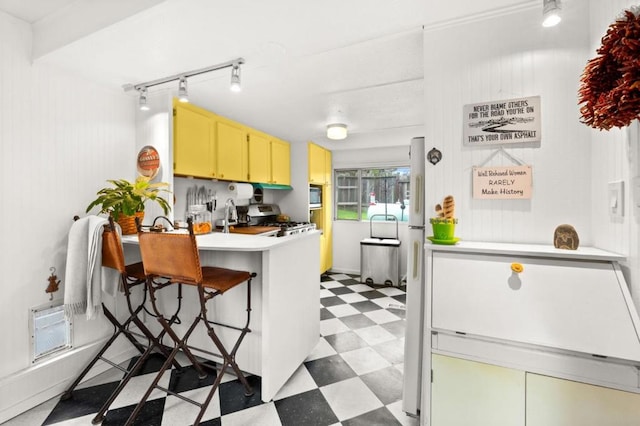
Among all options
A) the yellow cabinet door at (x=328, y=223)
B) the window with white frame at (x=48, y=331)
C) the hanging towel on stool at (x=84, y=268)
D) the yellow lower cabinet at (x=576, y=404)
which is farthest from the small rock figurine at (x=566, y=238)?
the yellow cabinet door at (x=328, y=223)

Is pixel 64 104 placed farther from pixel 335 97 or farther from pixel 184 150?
pixel 335 97

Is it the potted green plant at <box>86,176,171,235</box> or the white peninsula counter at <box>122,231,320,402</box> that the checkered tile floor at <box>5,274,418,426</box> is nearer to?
the white peninsula counter at <box>122,231,320,402</box>

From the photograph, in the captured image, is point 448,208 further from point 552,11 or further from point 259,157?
point 259,157

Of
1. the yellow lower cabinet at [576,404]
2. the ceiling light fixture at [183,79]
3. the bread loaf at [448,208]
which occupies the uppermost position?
the ceiling light fixture at [183,79]

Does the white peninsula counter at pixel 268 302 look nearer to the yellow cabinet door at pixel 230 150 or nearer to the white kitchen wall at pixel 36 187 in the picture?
the white kitchen wall at pixel 36 187

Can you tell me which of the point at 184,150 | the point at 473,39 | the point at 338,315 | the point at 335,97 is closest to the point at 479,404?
the point at 473,39

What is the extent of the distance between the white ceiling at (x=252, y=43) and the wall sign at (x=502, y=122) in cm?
48

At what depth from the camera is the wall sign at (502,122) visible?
1288 mm

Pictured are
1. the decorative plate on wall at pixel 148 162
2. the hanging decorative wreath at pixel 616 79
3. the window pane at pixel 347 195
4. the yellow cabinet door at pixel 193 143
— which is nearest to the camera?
the hanging decorative wreath at pixel 616 79

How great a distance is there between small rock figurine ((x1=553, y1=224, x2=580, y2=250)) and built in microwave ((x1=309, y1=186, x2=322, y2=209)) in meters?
3.56

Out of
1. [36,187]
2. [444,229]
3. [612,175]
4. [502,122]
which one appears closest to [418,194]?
[444,229]

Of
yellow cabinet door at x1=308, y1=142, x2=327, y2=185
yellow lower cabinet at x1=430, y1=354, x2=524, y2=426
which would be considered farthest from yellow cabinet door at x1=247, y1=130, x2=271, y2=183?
yellow lower cabinet at x1=430, y1=354, x2=524, y2=426

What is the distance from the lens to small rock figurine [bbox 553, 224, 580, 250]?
1.15 metres

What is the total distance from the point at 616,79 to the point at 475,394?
4.08ft
